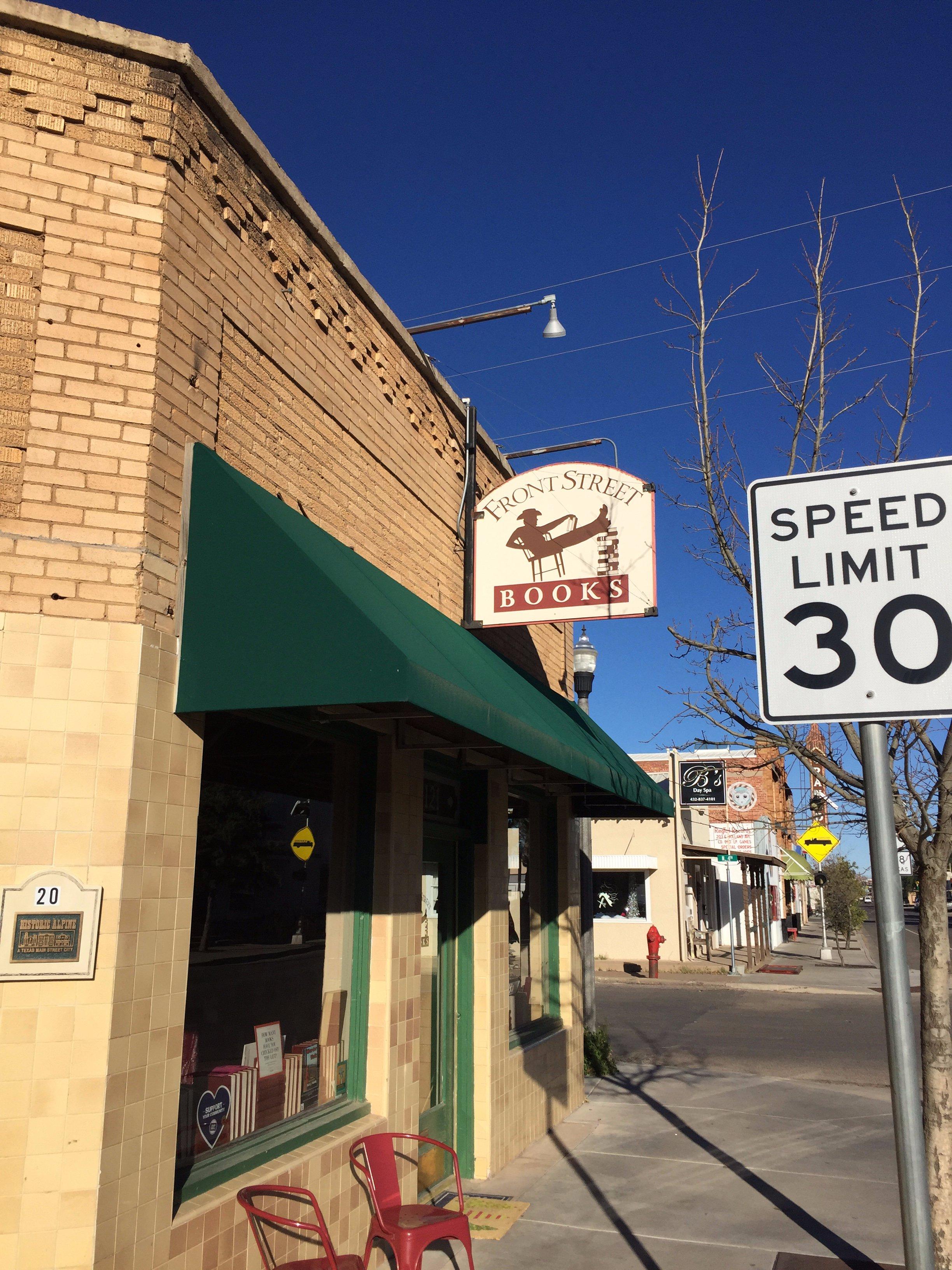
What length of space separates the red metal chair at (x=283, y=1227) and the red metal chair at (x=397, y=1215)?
414mm

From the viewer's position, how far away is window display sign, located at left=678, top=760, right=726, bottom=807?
94.4 feet

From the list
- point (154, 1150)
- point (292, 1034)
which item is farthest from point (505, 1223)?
point (154, 1150)

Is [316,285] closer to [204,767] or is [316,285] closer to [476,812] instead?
[204,767]

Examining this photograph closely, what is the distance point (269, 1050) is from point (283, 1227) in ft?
2.78

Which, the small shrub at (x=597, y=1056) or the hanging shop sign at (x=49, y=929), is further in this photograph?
the small shrub at (x=597, y=1056)

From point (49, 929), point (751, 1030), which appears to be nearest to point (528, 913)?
point (49, 929)

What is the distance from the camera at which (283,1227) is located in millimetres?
5035

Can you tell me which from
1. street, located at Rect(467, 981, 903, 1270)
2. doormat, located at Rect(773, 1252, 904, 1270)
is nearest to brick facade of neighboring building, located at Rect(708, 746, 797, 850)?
street, located at Rect(467, 981, 903, 1270)

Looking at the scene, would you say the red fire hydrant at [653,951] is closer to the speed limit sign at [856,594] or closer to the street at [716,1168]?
Answer: the street at [716,1168]

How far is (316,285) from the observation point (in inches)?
257

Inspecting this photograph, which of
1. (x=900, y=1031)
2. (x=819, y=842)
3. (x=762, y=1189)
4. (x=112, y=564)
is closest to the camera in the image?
(x=900, y=1031)

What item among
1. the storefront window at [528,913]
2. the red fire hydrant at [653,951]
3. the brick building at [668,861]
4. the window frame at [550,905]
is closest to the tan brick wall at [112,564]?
the storefront window at [528,913]

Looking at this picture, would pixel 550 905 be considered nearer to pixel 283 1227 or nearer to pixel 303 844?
pixel 303 844

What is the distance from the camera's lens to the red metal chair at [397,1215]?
17.6ft
